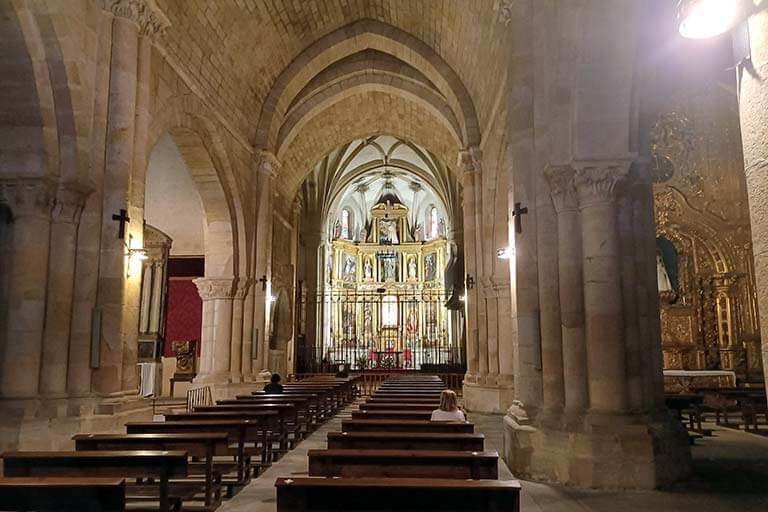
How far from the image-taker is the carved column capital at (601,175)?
22.6 ft

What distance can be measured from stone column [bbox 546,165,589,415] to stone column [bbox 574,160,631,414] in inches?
3.3

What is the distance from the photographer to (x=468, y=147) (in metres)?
16.9

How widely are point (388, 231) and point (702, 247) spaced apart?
24018 millimetres

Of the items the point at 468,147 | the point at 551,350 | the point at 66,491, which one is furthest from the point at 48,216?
the point at 468,147

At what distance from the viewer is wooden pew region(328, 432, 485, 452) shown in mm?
5383

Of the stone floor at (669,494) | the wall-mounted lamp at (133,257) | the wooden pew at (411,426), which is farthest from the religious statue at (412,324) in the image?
the wooden pew at (411,426)

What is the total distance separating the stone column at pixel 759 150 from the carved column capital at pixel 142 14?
30.4 ft

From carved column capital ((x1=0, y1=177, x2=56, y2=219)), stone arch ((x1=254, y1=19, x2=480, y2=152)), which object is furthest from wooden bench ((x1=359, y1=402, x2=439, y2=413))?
stone arch ((x1=254, y1=19, x2=480, y2=152))

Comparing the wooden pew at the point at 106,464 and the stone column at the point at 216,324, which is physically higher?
the stone column at the point at 216,324

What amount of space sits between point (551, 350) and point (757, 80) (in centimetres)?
446

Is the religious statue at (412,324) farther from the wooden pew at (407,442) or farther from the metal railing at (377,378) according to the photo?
the wooden pew at (407,442)

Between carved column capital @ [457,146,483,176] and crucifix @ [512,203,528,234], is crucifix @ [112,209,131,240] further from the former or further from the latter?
carved column capital @ [457,146,483,176]

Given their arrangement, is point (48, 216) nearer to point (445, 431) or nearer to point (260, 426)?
point (260, 426)

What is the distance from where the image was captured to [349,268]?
3884cm
